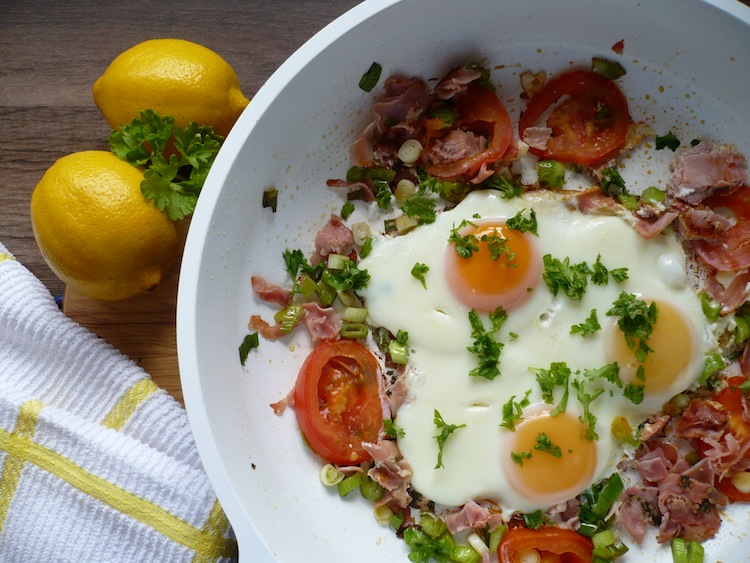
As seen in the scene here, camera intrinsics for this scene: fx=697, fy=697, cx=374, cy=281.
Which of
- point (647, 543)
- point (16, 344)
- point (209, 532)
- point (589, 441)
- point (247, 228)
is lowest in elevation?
point (209, 532)

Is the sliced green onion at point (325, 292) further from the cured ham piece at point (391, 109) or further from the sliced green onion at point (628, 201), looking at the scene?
the sliced green onion at point (628, 201)

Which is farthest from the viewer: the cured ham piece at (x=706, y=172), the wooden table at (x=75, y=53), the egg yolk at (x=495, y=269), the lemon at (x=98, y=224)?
the wooden table at (x=75, y=53)

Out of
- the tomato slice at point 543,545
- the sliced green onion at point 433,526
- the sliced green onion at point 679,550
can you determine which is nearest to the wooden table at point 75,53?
the sliced green onion at point 433,526

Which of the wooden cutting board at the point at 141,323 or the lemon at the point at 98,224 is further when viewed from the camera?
the wooden cutting board at the point at 141,323

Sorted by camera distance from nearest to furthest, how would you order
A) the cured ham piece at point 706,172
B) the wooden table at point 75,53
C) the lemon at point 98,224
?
the lemon at point 98,224, the cured ham piece at point 706,172, the wooden table at point 75,53

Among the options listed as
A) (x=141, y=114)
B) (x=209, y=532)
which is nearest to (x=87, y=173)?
(x=141, y=114)

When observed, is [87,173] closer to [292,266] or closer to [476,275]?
[292,266]

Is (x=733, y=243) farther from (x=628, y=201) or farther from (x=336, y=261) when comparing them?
(x=336, y=261)
